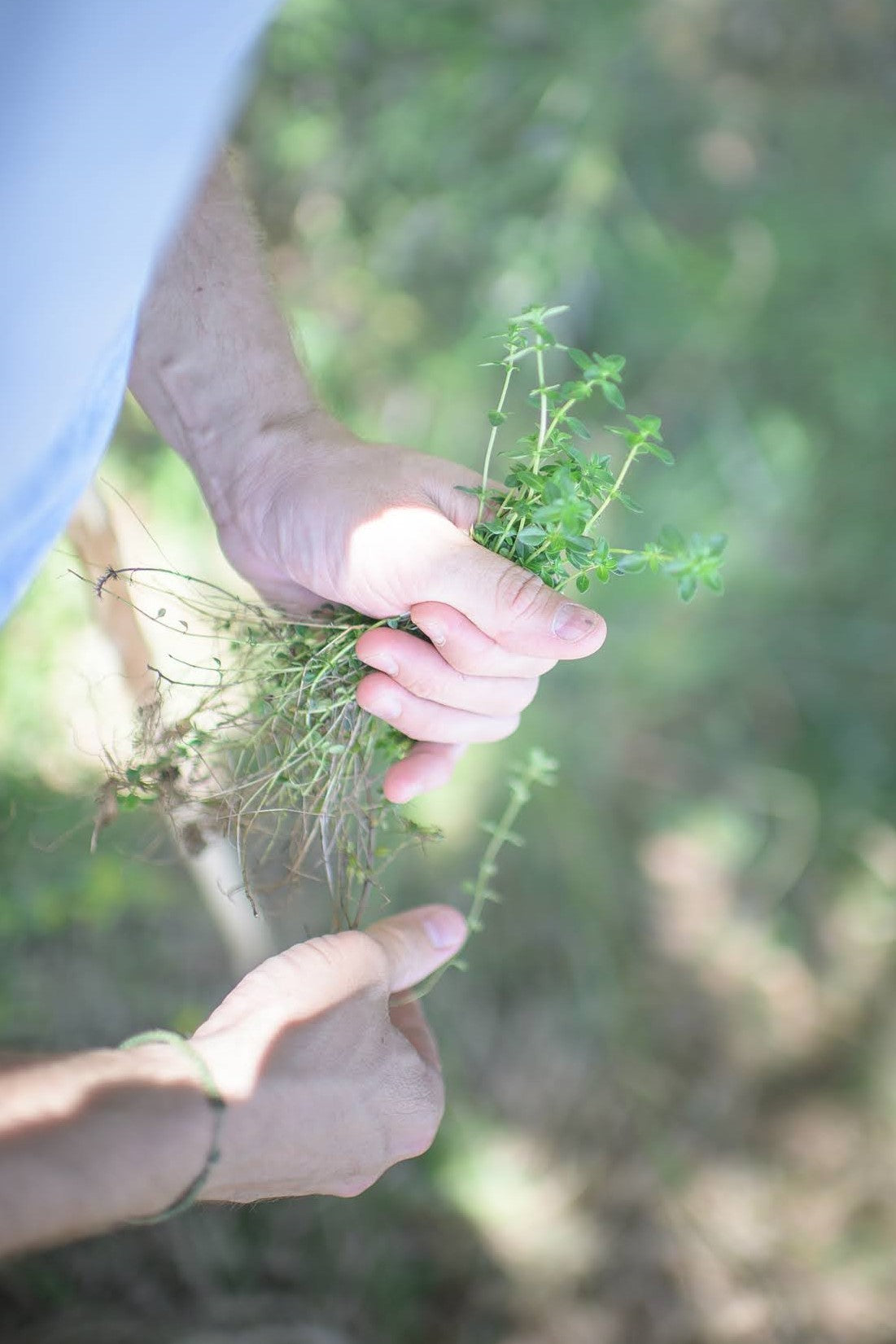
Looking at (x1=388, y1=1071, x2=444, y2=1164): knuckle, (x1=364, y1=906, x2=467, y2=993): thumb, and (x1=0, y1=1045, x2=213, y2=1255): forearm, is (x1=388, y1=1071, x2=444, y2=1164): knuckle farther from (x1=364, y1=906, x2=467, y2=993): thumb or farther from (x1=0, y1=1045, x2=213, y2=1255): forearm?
(x1=0, y1=1045, x2=213, y2=1255): forearm

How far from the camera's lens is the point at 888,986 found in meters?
2.91

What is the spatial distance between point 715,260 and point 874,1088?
106 inches

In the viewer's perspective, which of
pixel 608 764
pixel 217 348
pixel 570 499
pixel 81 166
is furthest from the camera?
pixel 608 764

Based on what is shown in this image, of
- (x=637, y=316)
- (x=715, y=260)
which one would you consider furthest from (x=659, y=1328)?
(x=715, y=260)

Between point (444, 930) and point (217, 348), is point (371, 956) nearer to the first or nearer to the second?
point (444, 930)

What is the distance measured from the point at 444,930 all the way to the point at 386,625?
392 mm

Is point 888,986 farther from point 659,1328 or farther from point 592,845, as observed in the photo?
point 659,1328

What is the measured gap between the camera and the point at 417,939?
1.23 m

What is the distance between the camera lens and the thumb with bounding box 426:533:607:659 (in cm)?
108

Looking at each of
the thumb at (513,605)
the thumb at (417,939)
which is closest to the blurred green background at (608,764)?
the thumb at (417,939)

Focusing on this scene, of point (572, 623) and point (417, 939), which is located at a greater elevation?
point (572, 623)

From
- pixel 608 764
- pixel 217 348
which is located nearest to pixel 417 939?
pixel 217 348

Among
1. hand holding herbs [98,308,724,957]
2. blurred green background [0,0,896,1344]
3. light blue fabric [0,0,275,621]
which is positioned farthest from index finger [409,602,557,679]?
blurred green background [0,0,896,1344]

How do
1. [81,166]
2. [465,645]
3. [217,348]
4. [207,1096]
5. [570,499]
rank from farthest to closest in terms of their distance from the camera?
[217,348]
[465,645]
[570,499]
[207,1096]
[81,166]
